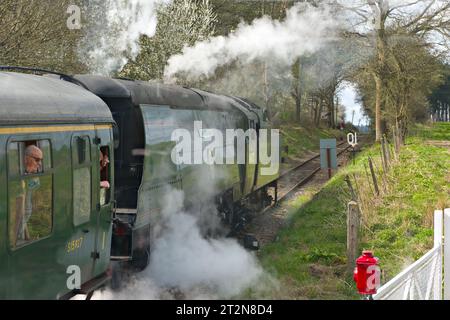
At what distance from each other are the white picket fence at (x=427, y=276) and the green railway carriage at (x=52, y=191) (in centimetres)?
286

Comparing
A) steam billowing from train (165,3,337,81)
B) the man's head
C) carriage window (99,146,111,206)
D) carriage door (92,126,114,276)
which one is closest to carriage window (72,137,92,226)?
carriage door (92,126,114,276)

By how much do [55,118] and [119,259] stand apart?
8.00 feet

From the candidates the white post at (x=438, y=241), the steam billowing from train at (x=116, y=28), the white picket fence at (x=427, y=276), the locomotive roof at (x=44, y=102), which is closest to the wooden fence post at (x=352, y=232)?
the white picket fence at (x=427, y=276)

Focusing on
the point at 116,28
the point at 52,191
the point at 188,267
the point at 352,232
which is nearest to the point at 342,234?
the point at 352,232

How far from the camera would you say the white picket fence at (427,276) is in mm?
5098

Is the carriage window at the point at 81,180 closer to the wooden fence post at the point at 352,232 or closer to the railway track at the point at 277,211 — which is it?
the wooden fence post at the point at 352,232

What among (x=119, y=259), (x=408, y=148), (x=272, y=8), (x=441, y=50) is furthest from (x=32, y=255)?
(x=441, y=50)

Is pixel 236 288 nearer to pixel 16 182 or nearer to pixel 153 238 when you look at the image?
pixel 153 238

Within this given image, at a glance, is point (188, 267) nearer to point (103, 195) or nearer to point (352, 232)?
point (352, 232)

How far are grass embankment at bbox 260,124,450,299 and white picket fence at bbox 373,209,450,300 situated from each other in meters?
1.31

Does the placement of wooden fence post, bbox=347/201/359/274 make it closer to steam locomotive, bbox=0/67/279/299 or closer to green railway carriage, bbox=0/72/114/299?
steam locomotive, bbox=0/67/279/299

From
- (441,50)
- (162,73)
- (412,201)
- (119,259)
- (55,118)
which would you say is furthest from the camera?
(441,50)

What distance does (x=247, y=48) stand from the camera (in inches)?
753

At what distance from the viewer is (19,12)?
14766 mm
